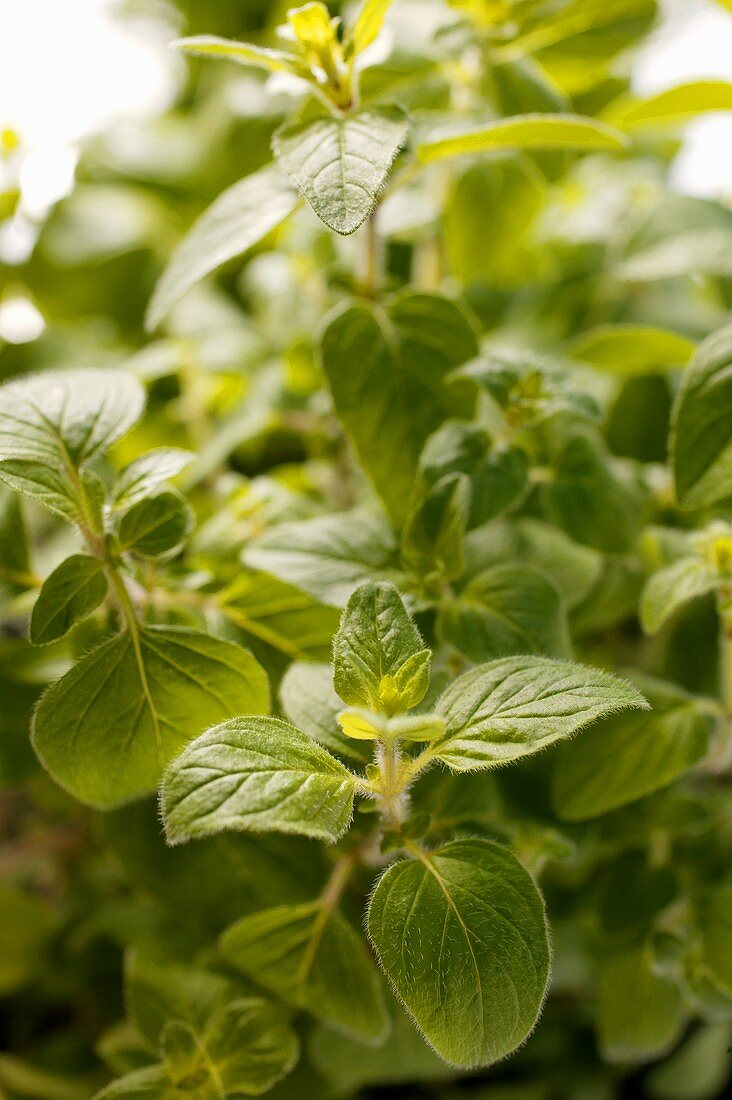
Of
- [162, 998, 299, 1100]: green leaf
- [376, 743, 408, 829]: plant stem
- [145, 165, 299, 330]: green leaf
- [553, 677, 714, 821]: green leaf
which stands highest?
[145, 165, 299, 330]: green leaf

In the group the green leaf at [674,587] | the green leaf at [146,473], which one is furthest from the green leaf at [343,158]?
the green leaf at [674,587]

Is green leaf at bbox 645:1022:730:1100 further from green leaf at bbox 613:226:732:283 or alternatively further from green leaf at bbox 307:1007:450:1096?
green leaf at bbox 613:226:732:283

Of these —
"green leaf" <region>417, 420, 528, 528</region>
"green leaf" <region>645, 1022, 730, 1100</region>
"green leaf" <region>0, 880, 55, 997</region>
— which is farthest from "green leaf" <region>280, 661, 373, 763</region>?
"green leaf" <region>645, 1022, 730, 1100</region>

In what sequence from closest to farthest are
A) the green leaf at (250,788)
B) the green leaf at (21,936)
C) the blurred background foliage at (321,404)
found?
the green leaf at (250,788), the blurred background foliage at (321,404), the green leaf at (21,936)

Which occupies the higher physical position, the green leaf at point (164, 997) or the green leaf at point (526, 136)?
the green leaf at point (526, 136)

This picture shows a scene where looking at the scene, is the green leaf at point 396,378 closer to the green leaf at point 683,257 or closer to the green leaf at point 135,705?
the green leaf at point 135,705

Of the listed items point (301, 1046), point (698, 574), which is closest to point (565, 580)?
point (698, 574)

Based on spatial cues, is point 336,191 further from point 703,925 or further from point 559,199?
point 559,199
